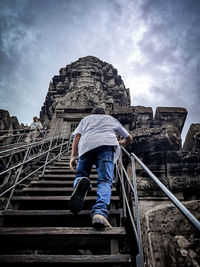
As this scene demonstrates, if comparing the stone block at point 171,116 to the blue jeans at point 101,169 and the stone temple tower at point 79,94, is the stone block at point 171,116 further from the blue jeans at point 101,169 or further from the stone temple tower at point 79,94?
the stone temple tower at point 79,94

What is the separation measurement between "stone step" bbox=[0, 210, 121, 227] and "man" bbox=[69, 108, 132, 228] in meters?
0.34

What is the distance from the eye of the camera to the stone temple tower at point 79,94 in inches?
391

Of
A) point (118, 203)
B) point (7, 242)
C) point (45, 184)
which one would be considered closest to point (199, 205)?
point (118, 203)

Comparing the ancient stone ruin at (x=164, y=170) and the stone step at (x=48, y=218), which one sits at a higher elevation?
the ancient stone ruin at (x=164, y=170)

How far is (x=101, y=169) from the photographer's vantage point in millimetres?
1784

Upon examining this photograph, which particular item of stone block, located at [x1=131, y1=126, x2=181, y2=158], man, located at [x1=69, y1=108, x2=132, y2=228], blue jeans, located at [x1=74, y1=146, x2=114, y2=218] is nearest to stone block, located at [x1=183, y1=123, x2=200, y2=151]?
stone block, located at [x1=131, y1=126, x2=181, y2=158]

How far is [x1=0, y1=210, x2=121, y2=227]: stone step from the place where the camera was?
1.83 metres

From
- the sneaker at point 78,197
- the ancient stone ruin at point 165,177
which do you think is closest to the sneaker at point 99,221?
the sneaker at point 78,197

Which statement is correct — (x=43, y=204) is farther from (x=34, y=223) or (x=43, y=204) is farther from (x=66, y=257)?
(x=66, y=257)

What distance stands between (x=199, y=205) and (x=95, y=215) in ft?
3.09

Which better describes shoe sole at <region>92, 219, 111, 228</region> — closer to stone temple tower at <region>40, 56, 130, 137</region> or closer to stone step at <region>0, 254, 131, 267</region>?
stone step at <region>0, 254, 131, 267</region>

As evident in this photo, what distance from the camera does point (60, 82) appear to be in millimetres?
14312

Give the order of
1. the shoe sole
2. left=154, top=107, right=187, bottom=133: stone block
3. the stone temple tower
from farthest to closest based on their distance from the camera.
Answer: the stone temple tower
left=154, top=107, right=187, bottom=133: stone block
the shoe sole

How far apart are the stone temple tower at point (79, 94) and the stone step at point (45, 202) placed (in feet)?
22.6
